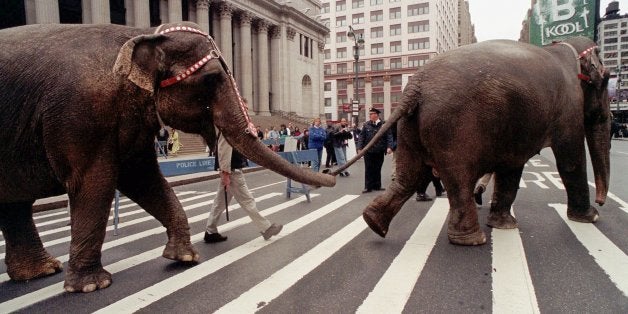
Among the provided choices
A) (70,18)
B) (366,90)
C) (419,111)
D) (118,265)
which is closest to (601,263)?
(419,111)

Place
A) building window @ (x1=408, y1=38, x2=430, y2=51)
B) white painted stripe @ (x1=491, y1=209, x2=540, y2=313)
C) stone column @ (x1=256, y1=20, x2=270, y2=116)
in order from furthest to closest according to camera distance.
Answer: building window @ (x1=408, y1=38, x2=430, y2=51) → stone column @ (x1=256, y1=20, x2=270, y2=116) → white painted stripe @ (x1=491, y1=209, x2=540, y2=313)

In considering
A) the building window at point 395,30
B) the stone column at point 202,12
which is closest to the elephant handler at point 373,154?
the stone column at point 202,12

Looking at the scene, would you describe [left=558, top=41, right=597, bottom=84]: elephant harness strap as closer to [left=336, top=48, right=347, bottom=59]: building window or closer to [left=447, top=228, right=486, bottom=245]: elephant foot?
[left=447, top=228, right=486, bottom=245]: elephant foot

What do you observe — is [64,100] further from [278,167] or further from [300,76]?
[300,76]

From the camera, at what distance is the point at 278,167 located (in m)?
3.63

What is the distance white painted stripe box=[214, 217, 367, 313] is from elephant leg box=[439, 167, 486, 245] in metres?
1.32

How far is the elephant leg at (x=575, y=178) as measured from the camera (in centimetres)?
538

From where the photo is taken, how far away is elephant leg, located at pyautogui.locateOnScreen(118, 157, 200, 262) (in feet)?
14.3

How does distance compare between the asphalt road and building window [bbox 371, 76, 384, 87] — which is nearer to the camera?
the asphalt road

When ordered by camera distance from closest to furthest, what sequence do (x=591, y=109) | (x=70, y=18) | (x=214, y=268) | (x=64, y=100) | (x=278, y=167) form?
(x=64, y=100)
(x=278, y=167)
(x=214, y=268)
(x=591, y=109)
(x=70, y=18)

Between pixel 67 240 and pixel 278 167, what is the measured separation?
160 inches

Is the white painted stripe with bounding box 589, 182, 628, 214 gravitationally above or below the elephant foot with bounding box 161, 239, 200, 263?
below

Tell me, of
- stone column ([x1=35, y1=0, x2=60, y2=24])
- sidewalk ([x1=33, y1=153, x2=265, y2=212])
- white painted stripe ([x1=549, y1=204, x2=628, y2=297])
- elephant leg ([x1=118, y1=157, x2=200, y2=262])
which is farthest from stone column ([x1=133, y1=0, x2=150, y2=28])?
white painted stripe ([x1=549, y1=204, x2=628, y2=297])

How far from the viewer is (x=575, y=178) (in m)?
5.62
